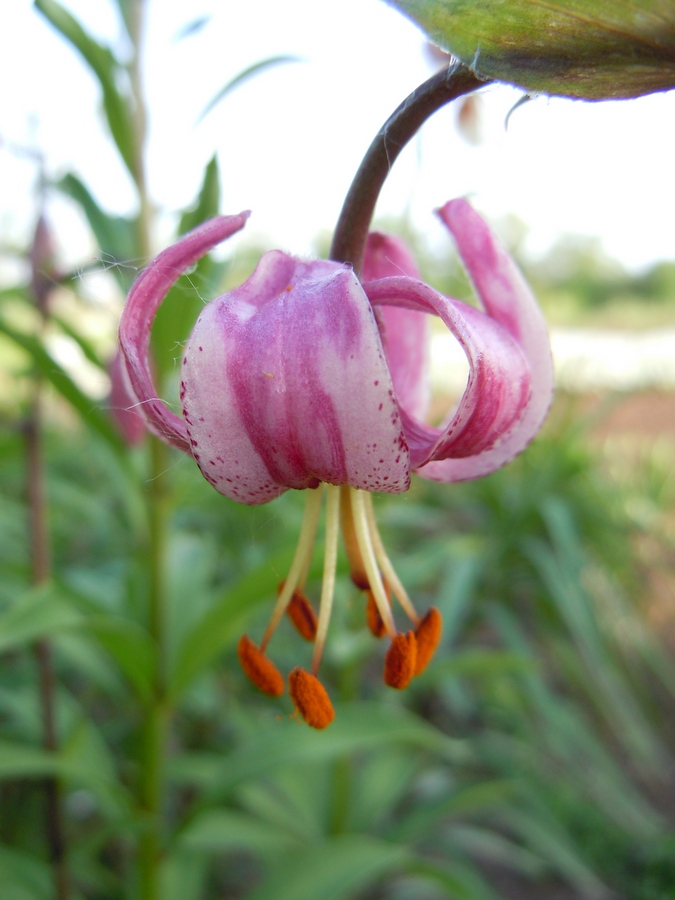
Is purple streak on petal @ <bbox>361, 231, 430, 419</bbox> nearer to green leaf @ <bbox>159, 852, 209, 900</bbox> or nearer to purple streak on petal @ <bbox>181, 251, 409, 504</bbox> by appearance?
purple streak on petal @ <bbox>181, 251, 409, 504</bbox>

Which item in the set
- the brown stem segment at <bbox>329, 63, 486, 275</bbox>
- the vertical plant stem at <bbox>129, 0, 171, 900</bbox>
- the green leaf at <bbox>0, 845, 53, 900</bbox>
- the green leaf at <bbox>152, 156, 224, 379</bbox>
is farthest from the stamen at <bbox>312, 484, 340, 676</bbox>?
the green leaf at <bbox>0, 845, 53, 900</bbox>

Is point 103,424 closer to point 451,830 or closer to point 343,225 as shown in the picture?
point 343,225

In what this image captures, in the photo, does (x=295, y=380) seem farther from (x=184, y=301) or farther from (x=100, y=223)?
(x=100, y=223)

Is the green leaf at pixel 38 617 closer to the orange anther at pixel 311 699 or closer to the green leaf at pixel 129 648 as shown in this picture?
the green leaf at pixel 129 648

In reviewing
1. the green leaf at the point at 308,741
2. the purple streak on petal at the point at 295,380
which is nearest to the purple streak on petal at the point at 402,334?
the purple streak on petal at the point at 295,380

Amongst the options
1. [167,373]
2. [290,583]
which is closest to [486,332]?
[290,583]

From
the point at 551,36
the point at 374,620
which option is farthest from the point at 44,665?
the point at 551,36
